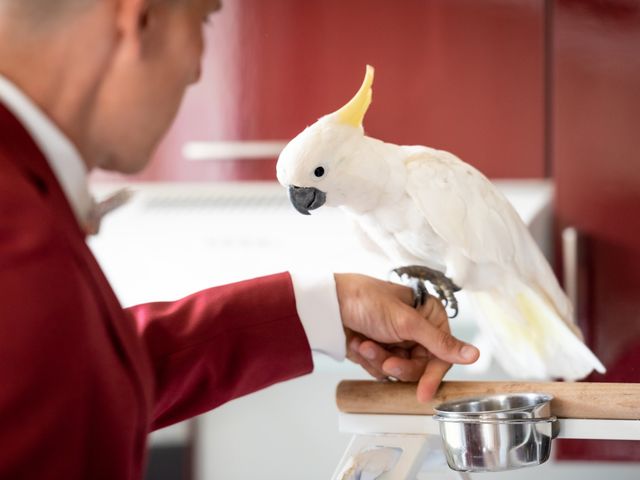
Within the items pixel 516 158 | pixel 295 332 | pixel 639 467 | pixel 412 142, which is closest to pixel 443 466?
pixel 295 332

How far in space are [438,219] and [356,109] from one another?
0.41 ft

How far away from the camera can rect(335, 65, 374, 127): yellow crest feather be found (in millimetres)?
763

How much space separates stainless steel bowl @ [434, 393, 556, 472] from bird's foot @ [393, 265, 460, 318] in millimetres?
155

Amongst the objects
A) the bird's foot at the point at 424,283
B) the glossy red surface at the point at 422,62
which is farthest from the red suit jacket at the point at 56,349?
the glossy red surface at the point at 422,62

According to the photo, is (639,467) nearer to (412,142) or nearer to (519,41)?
(412,142)

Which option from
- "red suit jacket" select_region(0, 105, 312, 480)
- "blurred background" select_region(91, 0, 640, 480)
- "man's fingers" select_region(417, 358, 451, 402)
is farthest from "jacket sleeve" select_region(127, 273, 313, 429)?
"blurred background" select_region(91, 0, 640, 480)

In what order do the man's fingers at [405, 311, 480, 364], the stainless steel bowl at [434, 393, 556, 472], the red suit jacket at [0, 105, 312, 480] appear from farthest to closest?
the man's fingers at [405, 311, 480, 364] < the stainless steel bowl at [434, 393, 556, 472] < the red suit jacket at [0, 105, 312, 480]

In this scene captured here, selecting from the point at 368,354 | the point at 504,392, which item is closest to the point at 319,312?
the point at 368,354

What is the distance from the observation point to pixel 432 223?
82cm

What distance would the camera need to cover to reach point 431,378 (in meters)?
0.78

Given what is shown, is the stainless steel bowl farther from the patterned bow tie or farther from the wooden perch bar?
the patterned bow tie

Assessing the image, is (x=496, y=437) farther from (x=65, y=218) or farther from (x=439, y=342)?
(x=65, y=218)

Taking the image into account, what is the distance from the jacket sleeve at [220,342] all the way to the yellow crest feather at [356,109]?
0.16 metres

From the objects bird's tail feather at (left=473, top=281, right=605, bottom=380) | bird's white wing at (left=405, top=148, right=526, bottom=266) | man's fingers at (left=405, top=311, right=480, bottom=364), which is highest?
bird's white wing at (left=405, top=148, right=526, bottom=266)
